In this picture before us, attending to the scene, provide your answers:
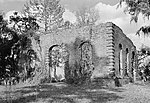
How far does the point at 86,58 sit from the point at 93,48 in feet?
3.49

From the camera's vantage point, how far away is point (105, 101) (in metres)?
8.88

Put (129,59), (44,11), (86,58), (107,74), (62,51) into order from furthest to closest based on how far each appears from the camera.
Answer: (44,11) → (129,59) → (62,51) → (86,58) → (107,74)

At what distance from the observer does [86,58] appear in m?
17.8

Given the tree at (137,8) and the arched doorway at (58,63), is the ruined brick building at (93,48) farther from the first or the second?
the tree at (137,8)

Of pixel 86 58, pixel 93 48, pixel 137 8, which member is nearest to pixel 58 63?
Answer: pixel 86 58

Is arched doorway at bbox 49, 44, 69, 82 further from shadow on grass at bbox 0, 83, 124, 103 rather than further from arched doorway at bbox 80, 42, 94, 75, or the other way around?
shadow on grass at bbox 0, 83, 124, 103

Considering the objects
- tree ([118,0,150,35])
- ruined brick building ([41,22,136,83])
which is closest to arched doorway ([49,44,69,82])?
ruined brick building ([41,22,136,83])

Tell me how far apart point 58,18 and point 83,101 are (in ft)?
81.7

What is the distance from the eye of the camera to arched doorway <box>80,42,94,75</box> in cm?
1728

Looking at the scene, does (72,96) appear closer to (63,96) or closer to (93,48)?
(63,96)

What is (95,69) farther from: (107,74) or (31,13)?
(31,13)

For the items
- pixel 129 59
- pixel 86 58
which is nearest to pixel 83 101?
pixel 86 58

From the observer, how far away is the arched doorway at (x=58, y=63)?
62.0 feet

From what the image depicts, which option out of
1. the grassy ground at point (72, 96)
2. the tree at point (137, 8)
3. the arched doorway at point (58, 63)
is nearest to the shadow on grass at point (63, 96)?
the grassy ground at point (72, 96)
